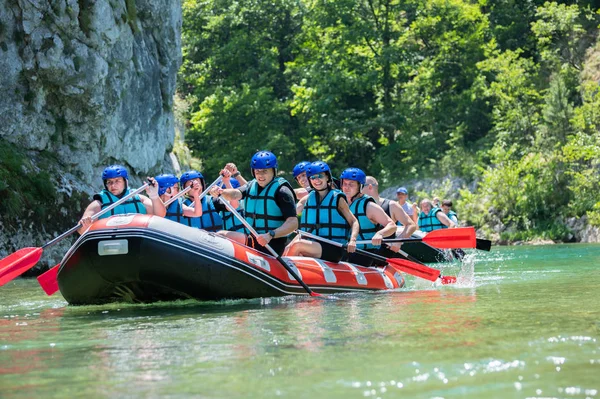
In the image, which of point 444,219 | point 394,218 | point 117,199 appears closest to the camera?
point 117,199

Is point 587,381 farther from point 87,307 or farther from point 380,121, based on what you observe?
point 380,121

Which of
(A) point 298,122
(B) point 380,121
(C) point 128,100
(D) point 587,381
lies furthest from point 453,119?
(D) point 587,381

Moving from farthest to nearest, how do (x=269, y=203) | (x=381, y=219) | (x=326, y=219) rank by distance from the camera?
1. (x=381, y=219)
2. (x=326, y=219)
3. (x=269, y=203)

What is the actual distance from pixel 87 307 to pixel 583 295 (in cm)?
440

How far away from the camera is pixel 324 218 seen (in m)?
9.77

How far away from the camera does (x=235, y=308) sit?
8109mm

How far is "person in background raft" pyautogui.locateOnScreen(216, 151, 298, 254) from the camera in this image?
898 centimetres

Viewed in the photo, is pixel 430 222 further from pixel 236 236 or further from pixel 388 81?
pixel 388 81

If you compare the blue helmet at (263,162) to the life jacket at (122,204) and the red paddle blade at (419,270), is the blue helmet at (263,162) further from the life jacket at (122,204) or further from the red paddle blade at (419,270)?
the red paddle blade at (419,270)

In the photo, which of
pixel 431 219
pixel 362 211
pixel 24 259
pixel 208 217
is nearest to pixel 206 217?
pixel 208 217

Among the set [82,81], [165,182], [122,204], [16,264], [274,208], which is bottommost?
[16,264]

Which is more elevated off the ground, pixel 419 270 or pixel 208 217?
pixel 208 217

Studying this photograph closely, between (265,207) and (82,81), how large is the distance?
32.9 ft

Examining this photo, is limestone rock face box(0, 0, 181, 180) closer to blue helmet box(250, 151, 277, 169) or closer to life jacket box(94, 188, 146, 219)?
life jacket box(94, 188, 146, 219)
